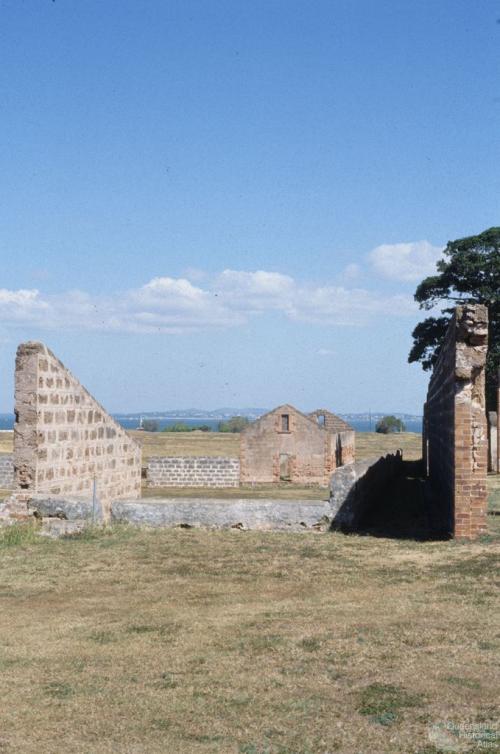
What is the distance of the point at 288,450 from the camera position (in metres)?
37.1

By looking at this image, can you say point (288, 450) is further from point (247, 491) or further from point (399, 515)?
point (399, 515)

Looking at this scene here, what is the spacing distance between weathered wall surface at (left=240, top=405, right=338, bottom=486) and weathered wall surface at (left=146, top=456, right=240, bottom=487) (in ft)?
4.41

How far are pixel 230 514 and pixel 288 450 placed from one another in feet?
82.2

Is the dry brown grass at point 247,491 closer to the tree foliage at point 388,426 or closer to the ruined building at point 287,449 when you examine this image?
the ruined building at point 287,449

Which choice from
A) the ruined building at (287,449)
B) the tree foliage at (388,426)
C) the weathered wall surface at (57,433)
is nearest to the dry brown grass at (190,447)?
the ruined building at (287,449)

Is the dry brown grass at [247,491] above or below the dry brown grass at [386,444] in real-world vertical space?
below

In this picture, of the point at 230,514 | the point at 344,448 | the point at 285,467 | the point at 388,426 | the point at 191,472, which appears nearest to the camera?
the point at 230,514

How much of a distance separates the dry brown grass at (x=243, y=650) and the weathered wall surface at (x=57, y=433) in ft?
7.36

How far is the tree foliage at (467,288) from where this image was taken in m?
36.2

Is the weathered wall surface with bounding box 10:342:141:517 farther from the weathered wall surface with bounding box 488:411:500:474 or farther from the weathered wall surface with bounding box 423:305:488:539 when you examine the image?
the weathered wall surface with bounding box 488:411:500:474

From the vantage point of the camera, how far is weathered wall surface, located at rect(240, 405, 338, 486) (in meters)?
36.8

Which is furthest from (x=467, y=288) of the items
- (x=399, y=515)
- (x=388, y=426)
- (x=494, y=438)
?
(x=388, y=426)

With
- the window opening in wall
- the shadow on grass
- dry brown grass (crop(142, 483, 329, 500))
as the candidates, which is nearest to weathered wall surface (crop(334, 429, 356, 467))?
the window opening in wall

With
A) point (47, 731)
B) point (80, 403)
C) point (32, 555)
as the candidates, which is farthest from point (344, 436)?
point (47, 731)
